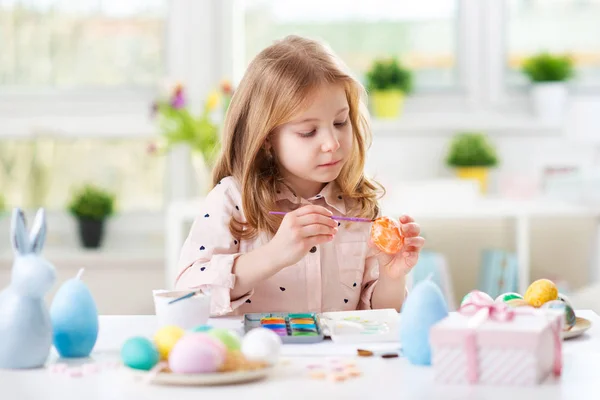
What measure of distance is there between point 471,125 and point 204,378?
3.14 m

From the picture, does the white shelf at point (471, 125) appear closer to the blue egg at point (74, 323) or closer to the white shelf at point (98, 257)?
the white shelf at point (98, 257)

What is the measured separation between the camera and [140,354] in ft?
4.04

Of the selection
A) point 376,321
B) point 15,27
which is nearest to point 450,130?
point 15,27

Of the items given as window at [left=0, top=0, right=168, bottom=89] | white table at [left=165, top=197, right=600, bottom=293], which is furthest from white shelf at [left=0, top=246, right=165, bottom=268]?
window at [left=0, top=0, right=168, bottom=89]

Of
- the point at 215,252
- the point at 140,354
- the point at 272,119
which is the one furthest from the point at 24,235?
the point at 272,119

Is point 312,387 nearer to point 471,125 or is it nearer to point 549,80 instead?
point 471,125

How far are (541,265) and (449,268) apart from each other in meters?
0.41

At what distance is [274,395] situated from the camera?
115 cm

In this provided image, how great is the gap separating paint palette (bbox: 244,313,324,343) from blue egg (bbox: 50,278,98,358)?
251mm

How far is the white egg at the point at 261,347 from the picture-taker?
1228mm

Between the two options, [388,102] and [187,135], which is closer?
[187,135]

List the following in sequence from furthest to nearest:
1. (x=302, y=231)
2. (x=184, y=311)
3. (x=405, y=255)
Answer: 1. (x=405, y=255)
2. (x=302, y=231)
3. (x=184, y=311)

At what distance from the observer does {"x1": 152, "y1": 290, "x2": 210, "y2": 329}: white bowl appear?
1.42 meters

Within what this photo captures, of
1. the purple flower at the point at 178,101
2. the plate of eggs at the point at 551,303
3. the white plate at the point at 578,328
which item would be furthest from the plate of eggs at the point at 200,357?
the purple flower at the point at 178,101
